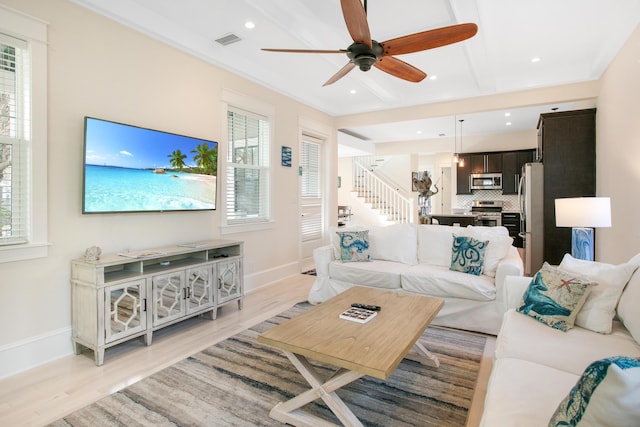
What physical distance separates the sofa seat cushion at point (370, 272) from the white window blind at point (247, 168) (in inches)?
56.0

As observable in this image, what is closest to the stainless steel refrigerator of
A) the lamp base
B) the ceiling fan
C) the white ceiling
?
the white ceiling

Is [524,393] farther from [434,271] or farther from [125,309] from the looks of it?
[125,309]

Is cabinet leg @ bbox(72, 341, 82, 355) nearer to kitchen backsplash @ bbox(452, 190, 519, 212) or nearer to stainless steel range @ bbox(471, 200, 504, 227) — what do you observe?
stainless steel range @ bbox(471, 200, 504, 227)

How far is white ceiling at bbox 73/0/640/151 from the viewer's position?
3057 millimetres

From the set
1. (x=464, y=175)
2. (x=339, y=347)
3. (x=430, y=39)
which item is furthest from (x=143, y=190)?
(x=464, y=175)

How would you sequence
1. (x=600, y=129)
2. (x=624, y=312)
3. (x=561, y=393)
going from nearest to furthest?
(x=561, y=393) → (x=624, y=312) → (x=600, y=129)

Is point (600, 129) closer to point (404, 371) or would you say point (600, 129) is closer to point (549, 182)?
point (549, 182)

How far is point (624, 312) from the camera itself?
202 centimetres

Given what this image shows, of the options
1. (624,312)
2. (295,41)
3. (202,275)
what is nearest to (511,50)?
(295,41)

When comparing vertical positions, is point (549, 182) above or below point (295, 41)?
below

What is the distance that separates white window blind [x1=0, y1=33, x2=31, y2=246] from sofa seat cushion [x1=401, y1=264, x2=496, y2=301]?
10.9ft

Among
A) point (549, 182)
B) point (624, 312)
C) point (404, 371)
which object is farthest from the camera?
point (549, 182)

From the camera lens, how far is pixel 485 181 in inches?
333

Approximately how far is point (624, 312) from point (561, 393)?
1.04 meters
